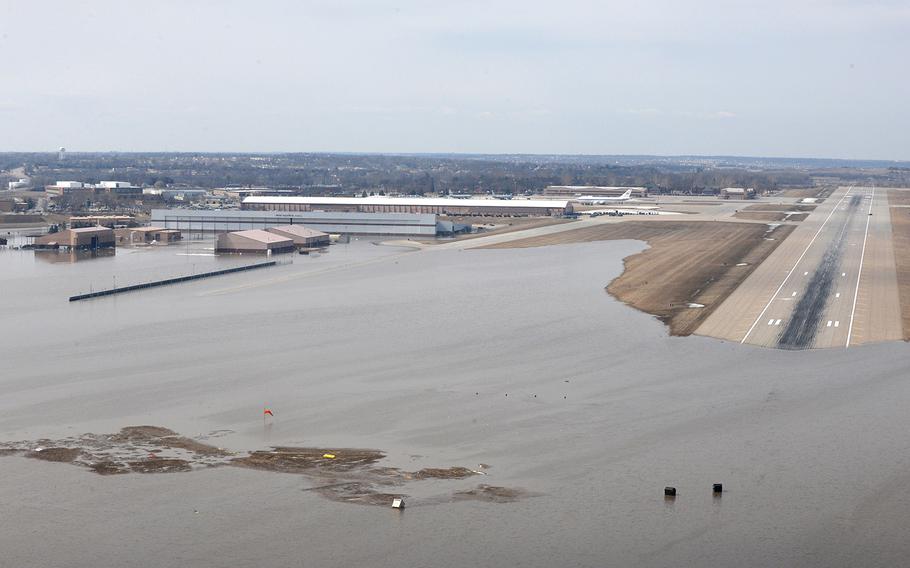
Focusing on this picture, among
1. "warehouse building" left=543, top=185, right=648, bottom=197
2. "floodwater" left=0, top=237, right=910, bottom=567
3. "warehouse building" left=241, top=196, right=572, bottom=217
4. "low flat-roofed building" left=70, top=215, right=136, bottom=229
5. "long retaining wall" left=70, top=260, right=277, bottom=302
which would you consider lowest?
"floodwater" left=0, top=237, right=910, bottom=567

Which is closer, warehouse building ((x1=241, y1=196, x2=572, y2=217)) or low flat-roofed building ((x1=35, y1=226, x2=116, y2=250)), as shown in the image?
low flat-roofed building ((x1=35, y1=226, x2=116, y2=250))

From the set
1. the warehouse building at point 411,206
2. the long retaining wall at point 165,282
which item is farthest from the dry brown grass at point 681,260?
the long retaining wall at point 165,282

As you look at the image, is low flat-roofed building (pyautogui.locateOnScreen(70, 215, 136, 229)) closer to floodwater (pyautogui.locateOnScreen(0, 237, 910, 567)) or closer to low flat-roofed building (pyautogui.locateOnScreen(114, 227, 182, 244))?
low flat-roofed building (pyautogui.locateOnScreen(114, 227, 182, 244))

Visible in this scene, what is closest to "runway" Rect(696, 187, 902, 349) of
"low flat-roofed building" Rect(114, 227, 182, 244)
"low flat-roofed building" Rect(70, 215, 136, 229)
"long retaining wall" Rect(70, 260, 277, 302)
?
"long retaining wall" Rect(70, 260, 277, 302)

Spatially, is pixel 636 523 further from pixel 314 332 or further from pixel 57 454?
pixel 314 332

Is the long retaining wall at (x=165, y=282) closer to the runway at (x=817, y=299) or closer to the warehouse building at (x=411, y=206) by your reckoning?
the runway at (x=817, y=299)

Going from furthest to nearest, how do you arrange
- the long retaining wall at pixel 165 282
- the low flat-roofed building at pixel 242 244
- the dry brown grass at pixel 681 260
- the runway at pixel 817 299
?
the low flat-roofed building at pixel 242 244, the long retaining wall at pixel 165 282, the dry brown grass at pixel 681 260, the runway at pixel 817 299

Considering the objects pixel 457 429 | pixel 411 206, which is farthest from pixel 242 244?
pixel 457 429
